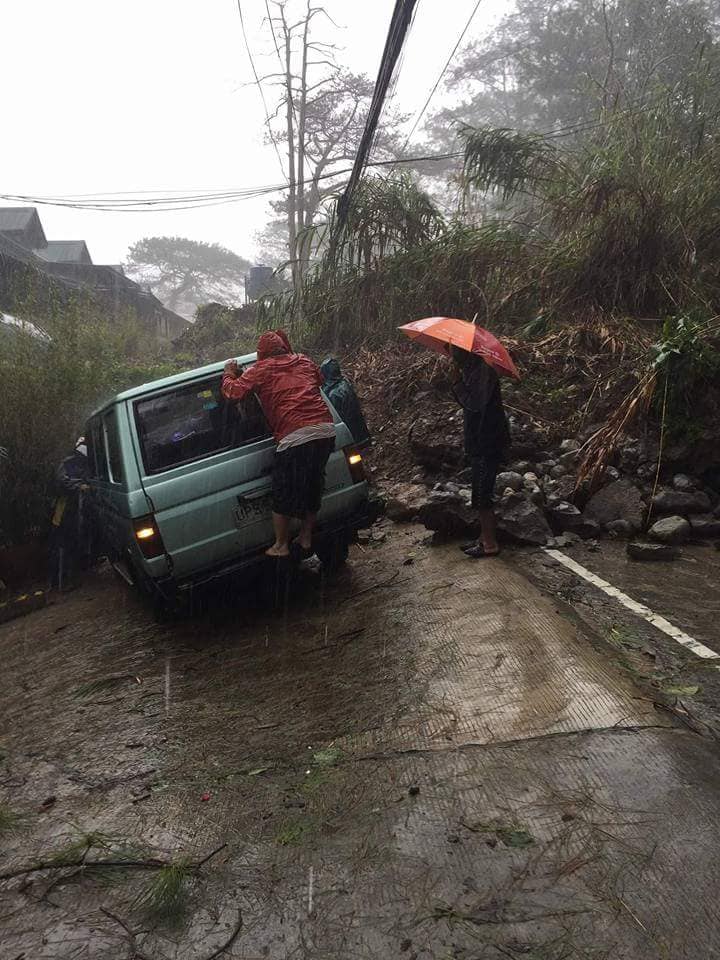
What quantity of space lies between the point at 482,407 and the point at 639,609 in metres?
1.75

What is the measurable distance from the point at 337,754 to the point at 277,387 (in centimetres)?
238

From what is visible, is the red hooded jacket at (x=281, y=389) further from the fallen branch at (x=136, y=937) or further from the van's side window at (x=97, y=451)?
the fallen branch at (x=136, y=937)

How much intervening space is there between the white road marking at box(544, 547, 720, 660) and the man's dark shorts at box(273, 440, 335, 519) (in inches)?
80.1

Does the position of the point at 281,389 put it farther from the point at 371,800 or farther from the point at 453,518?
the point at 371,800

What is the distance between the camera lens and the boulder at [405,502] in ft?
21.7

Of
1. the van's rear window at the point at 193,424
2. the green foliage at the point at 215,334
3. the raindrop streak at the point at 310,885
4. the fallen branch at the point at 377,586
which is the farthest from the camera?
→ the green foliage at the point at 215,334

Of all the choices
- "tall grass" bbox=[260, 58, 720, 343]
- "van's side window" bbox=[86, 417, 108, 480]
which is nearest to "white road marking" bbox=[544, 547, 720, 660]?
"van's side window" bbox=[86, 417, 108, 480]

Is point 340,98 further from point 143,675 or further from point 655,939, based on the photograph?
point 655,939

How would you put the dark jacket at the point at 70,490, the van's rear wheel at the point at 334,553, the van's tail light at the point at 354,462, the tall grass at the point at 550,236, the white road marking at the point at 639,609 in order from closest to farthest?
the white road marking at the point at 639,609 → the van's tail light at the point at 354,462 → the van's rear wheel at the point at 334,553 → the dark jacket at the point at 70,490 → the tall grass at the point at 550,236

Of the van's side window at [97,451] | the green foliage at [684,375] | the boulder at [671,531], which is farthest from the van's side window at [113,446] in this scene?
the green foliage at [684,375]

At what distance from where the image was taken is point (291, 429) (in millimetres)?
4320

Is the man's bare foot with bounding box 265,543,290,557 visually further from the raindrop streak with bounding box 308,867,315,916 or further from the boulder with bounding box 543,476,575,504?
the boulder with bounding box 543,476,575,504

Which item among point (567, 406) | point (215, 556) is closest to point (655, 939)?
point (215, 556)

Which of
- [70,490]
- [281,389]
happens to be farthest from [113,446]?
[70,490]
